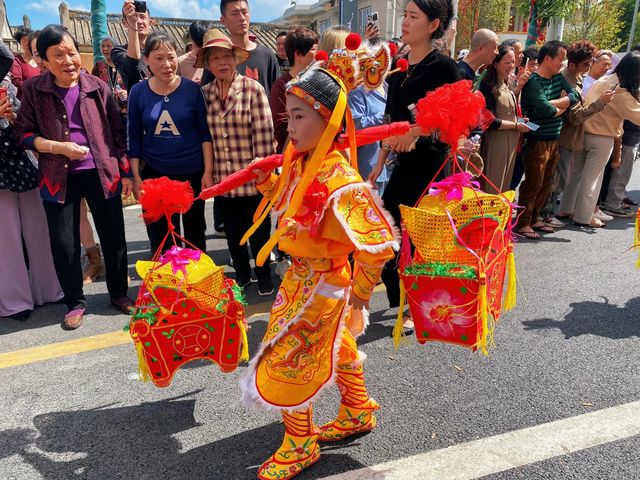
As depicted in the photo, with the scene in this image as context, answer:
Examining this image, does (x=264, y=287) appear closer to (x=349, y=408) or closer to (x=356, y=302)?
(x=349, y=408)

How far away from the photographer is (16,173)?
3.42 meters

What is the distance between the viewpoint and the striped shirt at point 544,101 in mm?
5004

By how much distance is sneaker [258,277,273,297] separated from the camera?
13.1 ft

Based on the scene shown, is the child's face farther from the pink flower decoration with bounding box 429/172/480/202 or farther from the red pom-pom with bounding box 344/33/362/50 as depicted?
the pink flower decoration with bounding box 429/172/480/202

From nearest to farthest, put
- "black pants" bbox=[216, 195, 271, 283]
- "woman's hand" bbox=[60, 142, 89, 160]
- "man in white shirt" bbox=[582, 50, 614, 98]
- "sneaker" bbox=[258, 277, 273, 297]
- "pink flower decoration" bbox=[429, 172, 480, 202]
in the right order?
1. "pink flower decoration" bbox=[429, 172, 480, 202]
2. "woman's hand" bbox=[60, 142, 89, 160]
3. "black pants" bbox=[216, 195, 271, 283]
4. "sneaker" bbox=[258, 277, 273, 297]
5. "man in white shirt" bbox=[582, 50, 614, 98]

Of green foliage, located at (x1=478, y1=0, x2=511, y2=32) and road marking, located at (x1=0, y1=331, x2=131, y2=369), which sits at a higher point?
green foliage, located at (x1=478, y1=0, x2=511, y2=32)

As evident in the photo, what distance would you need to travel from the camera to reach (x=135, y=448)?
2.21m

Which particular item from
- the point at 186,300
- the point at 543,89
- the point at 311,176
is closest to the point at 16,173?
the point at 186,300

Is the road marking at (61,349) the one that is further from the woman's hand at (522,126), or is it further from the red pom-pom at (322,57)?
the woman's hand at (522,126)

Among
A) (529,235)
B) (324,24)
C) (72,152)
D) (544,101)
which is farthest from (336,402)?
(324,24)

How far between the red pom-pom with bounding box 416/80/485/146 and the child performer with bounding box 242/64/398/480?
30 cm

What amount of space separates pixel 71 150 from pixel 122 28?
17.8 metres

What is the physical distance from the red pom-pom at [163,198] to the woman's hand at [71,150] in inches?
55.0

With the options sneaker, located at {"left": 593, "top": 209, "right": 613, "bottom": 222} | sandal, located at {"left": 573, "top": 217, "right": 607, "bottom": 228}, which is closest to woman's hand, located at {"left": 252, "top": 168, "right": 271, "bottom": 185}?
sandal, located at {"left": 573, "top": 217, "right": 607, "bottom": 228}
